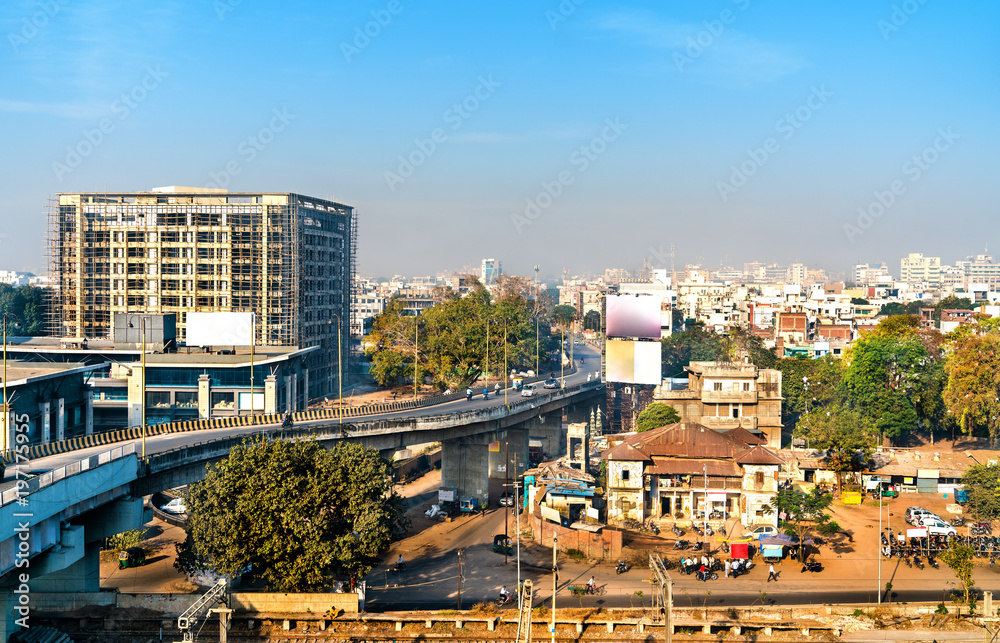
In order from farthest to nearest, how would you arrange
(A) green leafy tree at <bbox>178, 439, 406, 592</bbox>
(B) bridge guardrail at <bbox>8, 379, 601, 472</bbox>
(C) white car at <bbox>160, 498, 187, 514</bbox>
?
(C) white car at <bbox>160, 498, 187, 514</bbox>, (B) bridge guardrail at <bbox>8, 379, 601, 472</bbox>, (A) green leafy tree at <bbox>178, 439, 406, 592</bbox>

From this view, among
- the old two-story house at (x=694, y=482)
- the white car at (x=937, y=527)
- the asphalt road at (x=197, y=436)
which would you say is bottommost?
the white car at (x=937, y=527)

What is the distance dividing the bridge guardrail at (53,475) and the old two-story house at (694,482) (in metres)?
28.9

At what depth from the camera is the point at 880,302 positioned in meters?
186

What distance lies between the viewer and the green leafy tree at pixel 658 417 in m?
67.8

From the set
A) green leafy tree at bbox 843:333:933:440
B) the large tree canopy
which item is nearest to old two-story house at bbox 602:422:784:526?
green leafy tree at bbox 843:333:933:440

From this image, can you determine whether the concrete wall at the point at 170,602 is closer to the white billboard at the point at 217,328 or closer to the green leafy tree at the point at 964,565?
the green leafy tree at the point at 964,565

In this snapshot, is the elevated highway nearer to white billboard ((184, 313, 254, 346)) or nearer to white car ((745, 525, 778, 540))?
white billboard ((184, 313, 254, 346))

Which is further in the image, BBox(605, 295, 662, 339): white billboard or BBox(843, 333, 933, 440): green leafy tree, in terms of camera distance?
BBox(605, 295, 662, 339): white billboard

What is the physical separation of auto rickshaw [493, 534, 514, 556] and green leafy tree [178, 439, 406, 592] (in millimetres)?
10184

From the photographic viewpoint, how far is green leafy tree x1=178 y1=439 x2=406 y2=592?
36.9m

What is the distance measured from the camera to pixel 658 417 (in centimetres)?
6788

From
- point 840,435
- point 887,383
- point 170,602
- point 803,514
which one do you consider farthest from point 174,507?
point 887,383

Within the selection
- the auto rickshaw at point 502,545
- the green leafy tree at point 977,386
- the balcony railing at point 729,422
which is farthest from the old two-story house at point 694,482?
the green leafy tree at point 977,386

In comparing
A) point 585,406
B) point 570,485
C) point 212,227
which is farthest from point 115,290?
point 570,485
